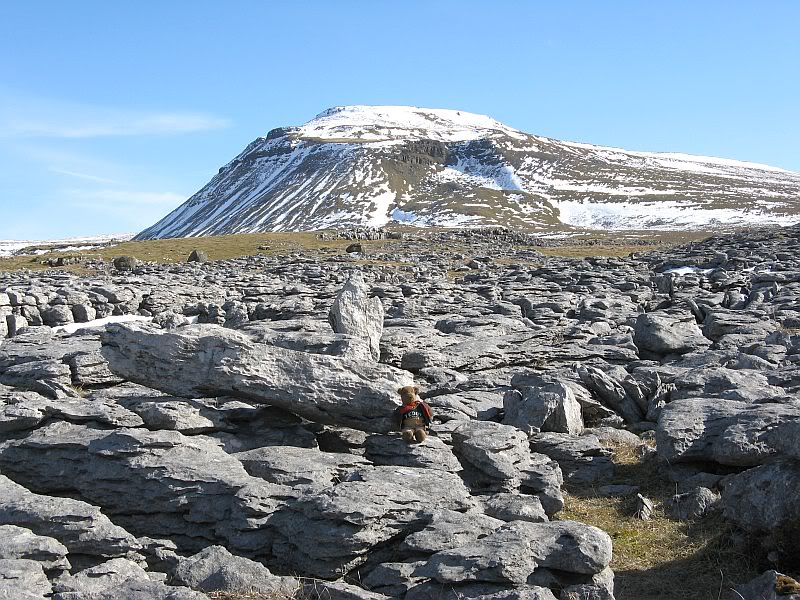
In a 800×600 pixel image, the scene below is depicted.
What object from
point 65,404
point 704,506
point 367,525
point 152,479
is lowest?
point 704,506

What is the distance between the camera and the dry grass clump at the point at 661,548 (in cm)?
1350

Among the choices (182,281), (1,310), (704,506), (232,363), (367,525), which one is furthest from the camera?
(182,281)

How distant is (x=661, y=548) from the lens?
15.4 metres

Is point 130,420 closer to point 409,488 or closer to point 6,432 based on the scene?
point 6,432

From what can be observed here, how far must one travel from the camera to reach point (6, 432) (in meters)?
17.1

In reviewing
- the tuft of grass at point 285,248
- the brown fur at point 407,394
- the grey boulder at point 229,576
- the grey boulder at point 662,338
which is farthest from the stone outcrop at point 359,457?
the tuft of grass at point 285,248

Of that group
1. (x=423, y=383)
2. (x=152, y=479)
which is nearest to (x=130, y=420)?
(x=152, y=479)

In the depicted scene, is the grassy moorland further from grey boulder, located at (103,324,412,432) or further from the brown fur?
the brown fur

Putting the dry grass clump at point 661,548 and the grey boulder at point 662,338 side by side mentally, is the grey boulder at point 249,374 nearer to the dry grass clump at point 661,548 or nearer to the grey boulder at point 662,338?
the dry grass clump at point 661,548

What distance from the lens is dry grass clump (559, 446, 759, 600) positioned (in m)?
13.5

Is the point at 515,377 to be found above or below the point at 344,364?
below

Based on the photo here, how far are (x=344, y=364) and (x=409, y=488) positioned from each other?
185 inches

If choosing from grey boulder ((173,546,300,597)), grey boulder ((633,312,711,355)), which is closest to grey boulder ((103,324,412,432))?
grey boulder ((173,546,300,597))

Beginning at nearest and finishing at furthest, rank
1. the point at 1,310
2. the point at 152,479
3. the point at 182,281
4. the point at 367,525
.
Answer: the point at 367,525, the point at 152,479, the point at 1,310, the point at 182,281
